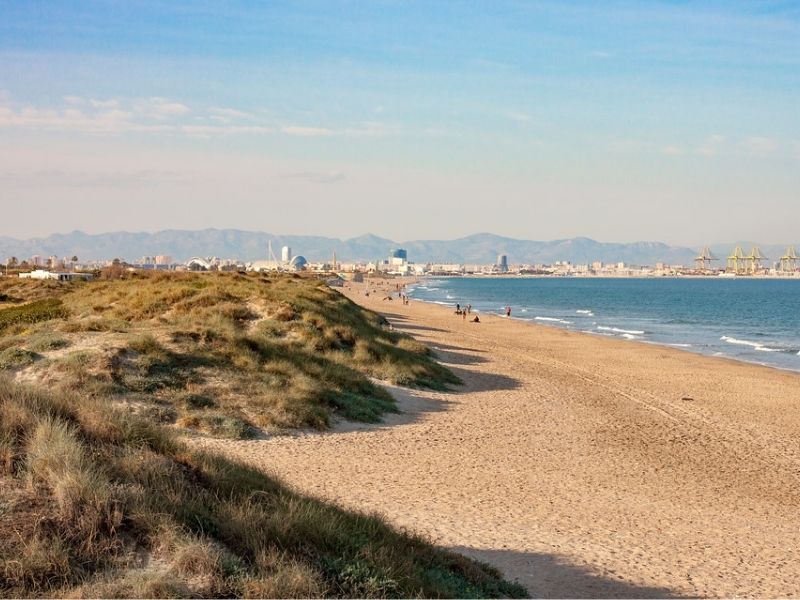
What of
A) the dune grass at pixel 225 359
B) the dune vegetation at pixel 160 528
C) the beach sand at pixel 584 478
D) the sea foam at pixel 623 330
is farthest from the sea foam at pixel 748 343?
the dune vegetation at pixel 160 528

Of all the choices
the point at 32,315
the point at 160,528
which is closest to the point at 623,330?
the point at 32,315

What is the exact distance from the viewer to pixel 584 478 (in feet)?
47.7

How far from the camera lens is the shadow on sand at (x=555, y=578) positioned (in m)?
8.70

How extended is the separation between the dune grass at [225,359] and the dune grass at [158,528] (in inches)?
331

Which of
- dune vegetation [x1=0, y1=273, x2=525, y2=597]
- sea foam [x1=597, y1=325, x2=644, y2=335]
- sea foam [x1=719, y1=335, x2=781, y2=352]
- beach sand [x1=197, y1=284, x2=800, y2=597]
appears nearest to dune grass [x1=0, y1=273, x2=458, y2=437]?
beach sand [x1=197, y1=284, x2=800, y2=597]

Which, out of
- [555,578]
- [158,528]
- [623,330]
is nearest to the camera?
[158,528]

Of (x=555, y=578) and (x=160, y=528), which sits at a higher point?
(x=160, y=528)

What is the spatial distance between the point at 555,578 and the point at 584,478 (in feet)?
18.6

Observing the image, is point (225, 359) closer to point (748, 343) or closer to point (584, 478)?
point (584, 478)

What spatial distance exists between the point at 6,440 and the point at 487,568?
→ 5012mm

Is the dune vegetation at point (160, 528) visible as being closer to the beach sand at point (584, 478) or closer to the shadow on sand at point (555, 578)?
the shadow on sand at point (555, 578)

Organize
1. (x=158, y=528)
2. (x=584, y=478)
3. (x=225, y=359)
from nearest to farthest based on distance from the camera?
(x=158, y=528) → (x=584, y=478) → (x=225, y=359)

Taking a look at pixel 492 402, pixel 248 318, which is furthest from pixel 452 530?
pixel 248 318

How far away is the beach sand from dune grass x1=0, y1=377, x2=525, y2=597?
2.82 meters
